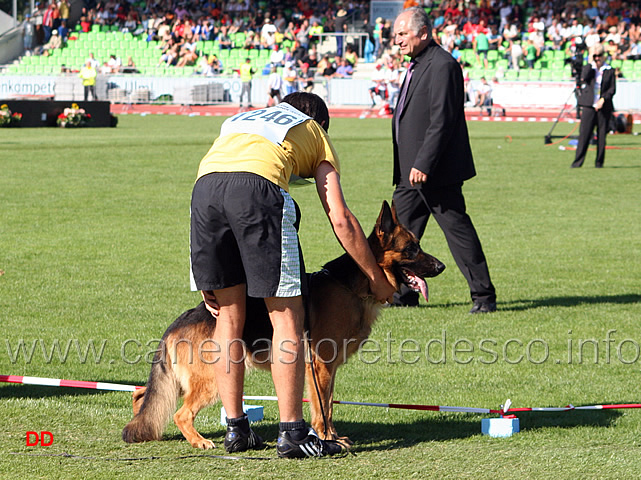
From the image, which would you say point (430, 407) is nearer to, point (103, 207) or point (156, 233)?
point (156, 233)

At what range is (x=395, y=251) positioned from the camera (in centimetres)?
451

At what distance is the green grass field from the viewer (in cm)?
414

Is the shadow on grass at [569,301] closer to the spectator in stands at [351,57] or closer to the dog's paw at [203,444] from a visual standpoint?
the dog's paw at [203,444]

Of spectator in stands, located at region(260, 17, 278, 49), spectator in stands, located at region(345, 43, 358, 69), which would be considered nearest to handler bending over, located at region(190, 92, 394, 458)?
spectator in stands, located at region(345, 43, 358, 69)

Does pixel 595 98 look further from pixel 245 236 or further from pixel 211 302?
pixel 245 236

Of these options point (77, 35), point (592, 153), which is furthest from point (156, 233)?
point (77, 35)

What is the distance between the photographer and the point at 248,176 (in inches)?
151

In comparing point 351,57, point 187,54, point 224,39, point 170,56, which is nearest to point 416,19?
point 351,57

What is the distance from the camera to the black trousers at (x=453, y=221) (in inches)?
296

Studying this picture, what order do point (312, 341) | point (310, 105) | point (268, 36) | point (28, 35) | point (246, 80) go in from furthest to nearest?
point (28, 35) < point (268, 36) < point (246, 80) < point (312, 341) < point (310, 105)

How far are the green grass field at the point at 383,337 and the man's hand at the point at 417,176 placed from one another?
116 centimetres

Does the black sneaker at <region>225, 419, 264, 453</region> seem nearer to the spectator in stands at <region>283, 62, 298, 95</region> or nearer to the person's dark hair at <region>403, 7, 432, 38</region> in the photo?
the person's dark hair at <region>403, 7, 432, 38</region>

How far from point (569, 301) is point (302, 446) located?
476 cm

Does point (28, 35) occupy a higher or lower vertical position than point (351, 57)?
higher
